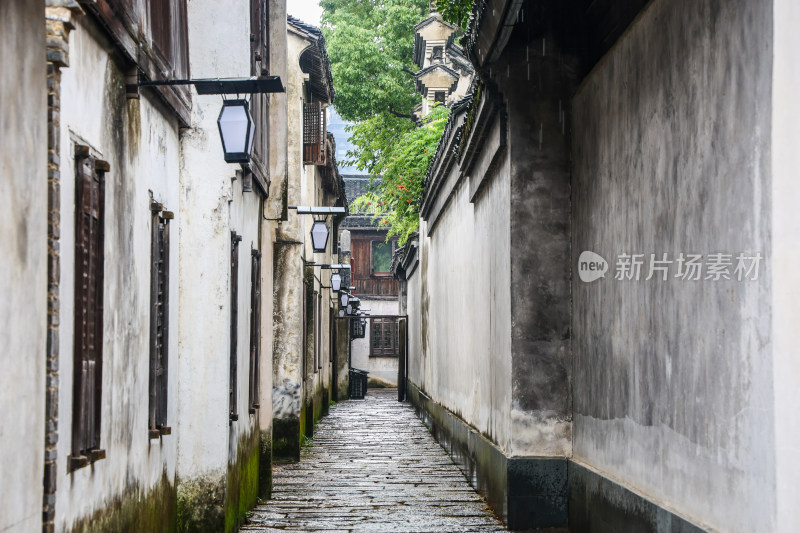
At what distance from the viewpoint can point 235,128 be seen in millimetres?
8141

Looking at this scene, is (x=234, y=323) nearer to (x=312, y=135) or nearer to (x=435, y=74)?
(x=312, y=135)

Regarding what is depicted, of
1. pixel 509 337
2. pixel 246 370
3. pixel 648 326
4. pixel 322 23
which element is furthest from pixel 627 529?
pixel 322 23

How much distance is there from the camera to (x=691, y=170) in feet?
19.5

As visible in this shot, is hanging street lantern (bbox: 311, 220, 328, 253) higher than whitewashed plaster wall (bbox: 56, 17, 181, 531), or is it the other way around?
hanging street lantern (bbox: 311, 220, 328, 253)

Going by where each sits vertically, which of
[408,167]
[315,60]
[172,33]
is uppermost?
[315,60]

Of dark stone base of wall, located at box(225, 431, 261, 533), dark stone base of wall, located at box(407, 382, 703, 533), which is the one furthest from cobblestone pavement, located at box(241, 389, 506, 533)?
dark stone base of wall, located at box(407, 382, 703, 533)

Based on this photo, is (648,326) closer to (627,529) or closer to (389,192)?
(627,529)

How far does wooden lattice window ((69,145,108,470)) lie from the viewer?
5430 millimetres

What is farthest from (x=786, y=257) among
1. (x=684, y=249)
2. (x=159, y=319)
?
(x=159, y=319)

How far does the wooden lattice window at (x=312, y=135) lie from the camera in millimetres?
20641

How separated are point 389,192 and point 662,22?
20.2 meters

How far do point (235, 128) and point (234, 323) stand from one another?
256 cm

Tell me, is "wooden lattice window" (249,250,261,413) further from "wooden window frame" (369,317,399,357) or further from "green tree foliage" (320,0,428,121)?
"wooden window frame" (369,317,399,357)

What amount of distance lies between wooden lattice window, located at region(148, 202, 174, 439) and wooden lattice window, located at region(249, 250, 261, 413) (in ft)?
12.1
